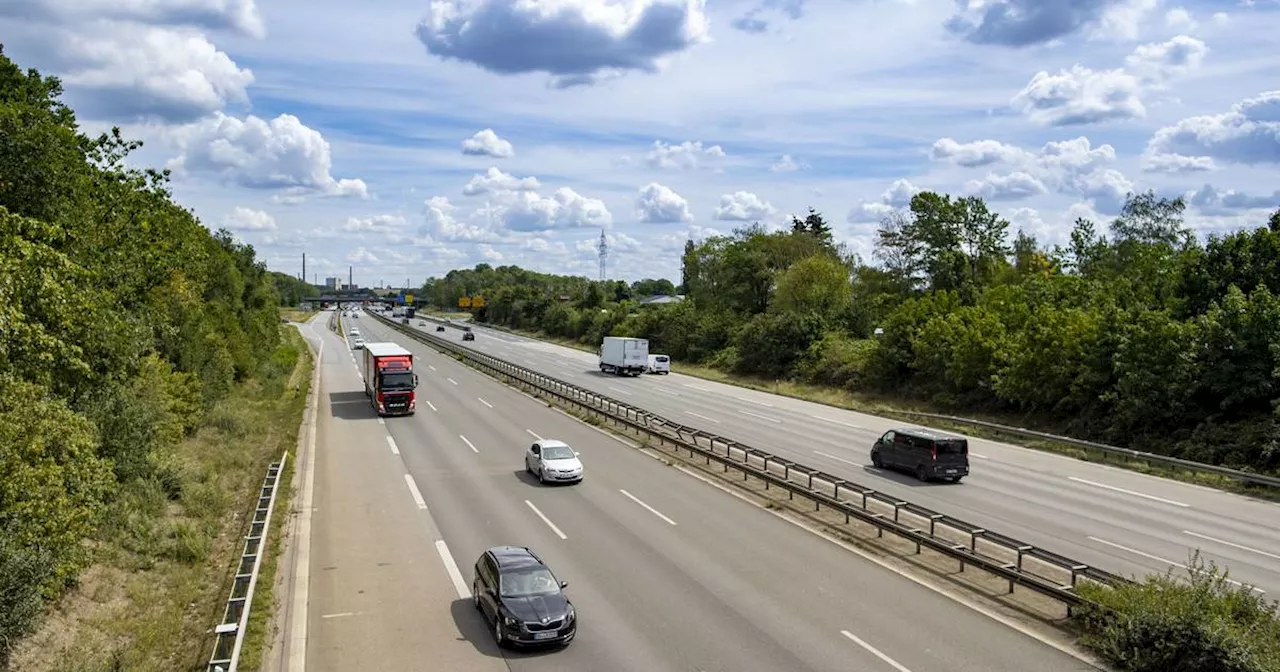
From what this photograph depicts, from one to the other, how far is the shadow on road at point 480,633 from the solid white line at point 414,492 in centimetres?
848

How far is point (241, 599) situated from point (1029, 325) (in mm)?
39501

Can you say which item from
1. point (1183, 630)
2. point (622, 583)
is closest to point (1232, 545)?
point (1183, 630)

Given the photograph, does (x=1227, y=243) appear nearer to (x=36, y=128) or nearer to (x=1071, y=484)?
(x=1071, y=484)

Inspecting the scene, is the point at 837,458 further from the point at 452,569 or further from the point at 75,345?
the point at 75,345

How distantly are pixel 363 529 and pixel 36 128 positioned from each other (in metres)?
13.0

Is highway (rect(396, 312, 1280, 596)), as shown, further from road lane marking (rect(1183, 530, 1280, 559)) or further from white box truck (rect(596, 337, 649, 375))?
white box truck (rect(596, 337, 649, 375))

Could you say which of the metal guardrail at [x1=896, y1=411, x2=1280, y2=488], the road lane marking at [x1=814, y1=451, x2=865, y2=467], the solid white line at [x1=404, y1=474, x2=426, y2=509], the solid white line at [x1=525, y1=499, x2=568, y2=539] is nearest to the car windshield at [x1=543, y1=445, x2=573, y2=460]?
the solid white line at [x1=525, y1=499, x2=568, y2=539]

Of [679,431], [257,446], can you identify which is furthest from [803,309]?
[257,446]

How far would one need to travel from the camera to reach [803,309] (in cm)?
7588

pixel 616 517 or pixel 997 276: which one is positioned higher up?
pixel 997 276

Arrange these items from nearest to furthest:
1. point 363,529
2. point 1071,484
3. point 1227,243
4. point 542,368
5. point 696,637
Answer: point 696,637 → point 363,529 → point 1071,484 → point 1227,243 → point 542,368

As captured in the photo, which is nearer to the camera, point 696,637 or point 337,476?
point 696,637

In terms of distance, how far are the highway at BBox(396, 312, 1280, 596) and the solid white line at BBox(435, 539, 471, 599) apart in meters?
12.9

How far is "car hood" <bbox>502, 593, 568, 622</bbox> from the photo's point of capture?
1350 cm
